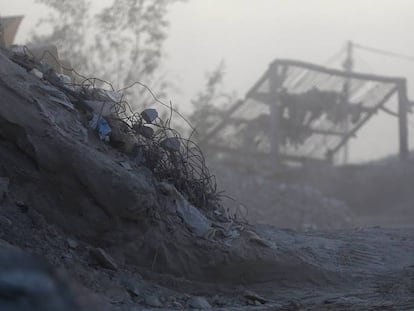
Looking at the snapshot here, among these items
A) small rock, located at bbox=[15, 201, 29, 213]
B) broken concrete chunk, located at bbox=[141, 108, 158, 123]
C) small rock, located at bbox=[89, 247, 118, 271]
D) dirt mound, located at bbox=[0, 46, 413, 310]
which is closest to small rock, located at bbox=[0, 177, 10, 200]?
dirt mound, located at bbox=[0, 46, 413, 310]

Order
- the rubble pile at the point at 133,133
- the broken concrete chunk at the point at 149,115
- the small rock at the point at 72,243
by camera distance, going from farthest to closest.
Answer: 1. the broken concrete chunk at the point at 149,115
2. the rubble pile at the point at 133,133
3. the small rock at the point at 72,243

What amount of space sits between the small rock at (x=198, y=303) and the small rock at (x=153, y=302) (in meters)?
0.31

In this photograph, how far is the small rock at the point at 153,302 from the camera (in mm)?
7172

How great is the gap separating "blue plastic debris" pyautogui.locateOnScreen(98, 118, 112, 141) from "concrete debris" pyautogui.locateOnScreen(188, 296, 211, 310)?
7.74 ft

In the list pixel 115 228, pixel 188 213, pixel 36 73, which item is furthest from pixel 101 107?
pixel 115 228

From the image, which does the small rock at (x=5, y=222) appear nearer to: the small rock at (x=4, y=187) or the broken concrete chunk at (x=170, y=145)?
the small rock at (x=4, y=187)

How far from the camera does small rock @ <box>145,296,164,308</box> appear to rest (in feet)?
23.5

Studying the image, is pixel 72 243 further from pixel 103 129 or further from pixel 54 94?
pixel 54 94

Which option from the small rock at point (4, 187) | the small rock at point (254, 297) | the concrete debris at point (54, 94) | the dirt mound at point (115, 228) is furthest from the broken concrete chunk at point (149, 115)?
the small rock at point (254, 297)

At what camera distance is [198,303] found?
7.40 metres

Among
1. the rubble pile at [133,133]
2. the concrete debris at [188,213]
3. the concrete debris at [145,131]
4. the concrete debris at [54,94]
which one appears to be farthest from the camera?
the concrete debris at [145,131]

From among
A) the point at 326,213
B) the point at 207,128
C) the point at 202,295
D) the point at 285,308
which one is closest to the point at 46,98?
the point at 202,295

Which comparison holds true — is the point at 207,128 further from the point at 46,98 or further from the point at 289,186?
the point at 46,98

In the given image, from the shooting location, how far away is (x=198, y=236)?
8.48 m
